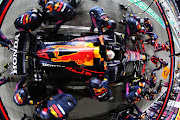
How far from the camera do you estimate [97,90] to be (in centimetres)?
331

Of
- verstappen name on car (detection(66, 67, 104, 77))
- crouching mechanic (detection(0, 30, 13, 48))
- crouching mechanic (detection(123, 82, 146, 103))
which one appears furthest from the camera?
crouching mechanic (detection(123, 82, 146, 103))

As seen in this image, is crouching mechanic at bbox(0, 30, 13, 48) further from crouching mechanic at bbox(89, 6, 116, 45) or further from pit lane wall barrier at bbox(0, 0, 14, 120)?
crouching mechanic at bbox(89, 6, 116, 45)

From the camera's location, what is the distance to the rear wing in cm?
339

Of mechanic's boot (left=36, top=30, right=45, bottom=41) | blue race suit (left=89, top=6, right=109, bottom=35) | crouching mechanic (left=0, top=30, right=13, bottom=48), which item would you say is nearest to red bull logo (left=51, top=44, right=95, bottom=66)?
mechanic's boot (left=36, top=30, right=45, bottom=41)

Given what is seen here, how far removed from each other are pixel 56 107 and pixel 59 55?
1226mm

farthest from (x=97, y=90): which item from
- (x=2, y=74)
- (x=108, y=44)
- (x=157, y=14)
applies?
(x=157, y=14)

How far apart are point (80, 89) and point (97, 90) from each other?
109 centimetres

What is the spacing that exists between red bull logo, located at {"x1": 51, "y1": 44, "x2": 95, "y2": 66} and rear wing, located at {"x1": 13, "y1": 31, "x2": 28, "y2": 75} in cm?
81

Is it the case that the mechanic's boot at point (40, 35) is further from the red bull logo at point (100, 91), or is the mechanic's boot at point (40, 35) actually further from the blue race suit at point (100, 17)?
the red bull logo at point (100, 91)

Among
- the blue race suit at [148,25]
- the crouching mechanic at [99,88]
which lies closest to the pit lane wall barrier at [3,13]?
the crouching mechanic at [99,88]

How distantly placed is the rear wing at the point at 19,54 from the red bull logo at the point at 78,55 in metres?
0.81

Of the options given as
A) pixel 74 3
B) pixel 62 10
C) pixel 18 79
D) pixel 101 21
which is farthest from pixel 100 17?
pixel 18 79

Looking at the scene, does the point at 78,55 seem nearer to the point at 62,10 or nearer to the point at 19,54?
the point at 62,10

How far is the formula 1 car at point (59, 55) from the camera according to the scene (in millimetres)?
3322
